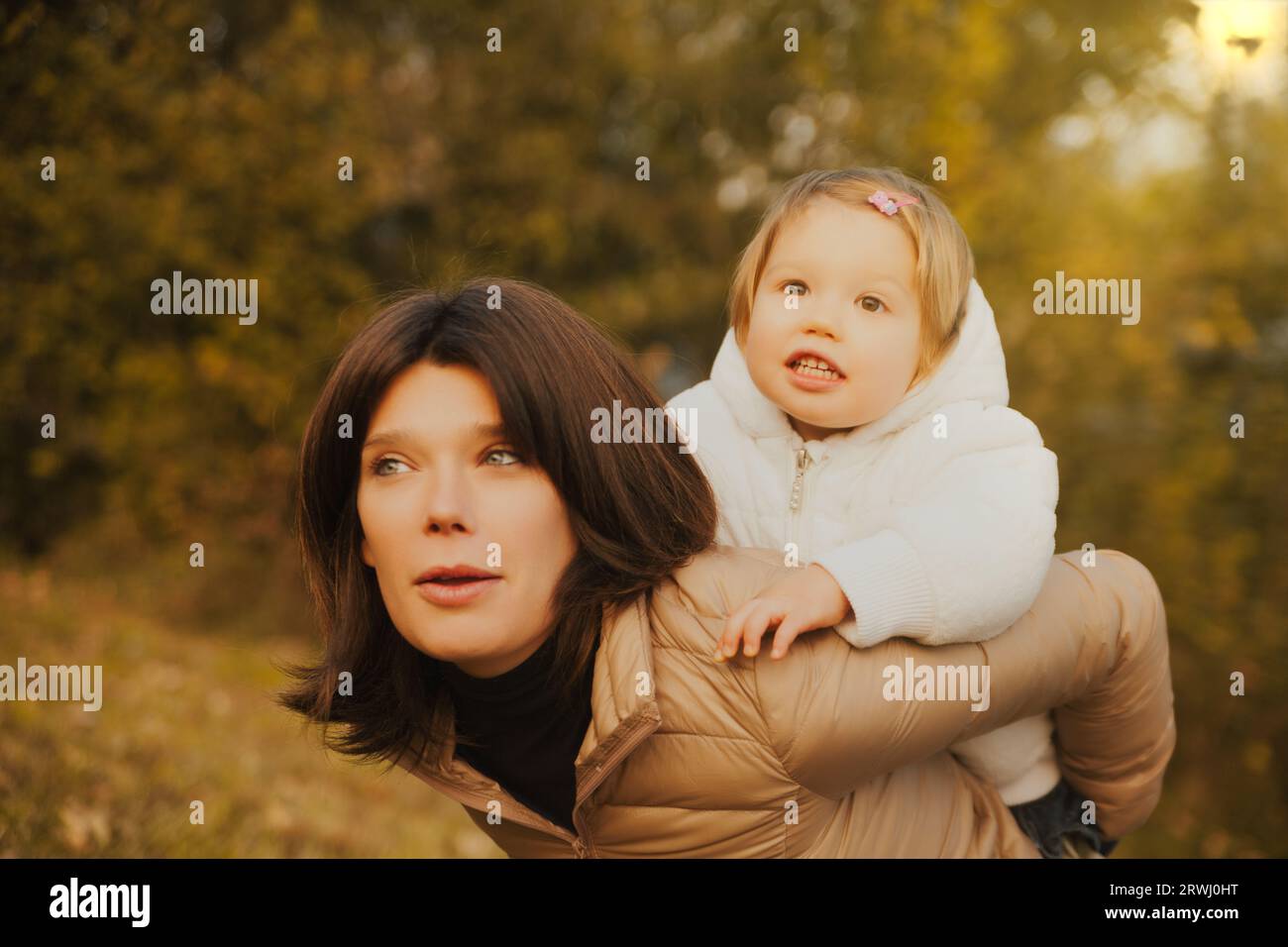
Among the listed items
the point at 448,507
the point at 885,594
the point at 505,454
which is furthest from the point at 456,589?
the point at 885,594

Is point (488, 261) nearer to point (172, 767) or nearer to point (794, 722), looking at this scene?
point (172, 767)

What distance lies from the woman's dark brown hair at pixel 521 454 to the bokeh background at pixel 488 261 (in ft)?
5.73

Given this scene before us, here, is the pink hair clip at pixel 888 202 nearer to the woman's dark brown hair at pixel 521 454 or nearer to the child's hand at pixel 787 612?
the woman's dark brown hair at pixel 521 454

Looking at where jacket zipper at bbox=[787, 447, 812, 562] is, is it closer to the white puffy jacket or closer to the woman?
the white puffy jacket

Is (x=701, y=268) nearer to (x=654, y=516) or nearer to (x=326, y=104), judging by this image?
(x=326, y=104)

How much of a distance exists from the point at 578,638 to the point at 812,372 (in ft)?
2.02

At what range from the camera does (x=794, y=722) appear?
1828 millimetres

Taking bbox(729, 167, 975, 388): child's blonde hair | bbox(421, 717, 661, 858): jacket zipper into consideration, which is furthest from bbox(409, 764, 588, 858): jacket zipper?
bbox(729, 167, 975, 388): child's blonde hair

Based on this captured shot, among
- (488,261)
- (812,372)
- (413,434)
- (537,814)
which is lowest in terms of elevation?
(537,814)

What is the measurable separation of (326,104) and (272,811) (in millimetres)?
4941

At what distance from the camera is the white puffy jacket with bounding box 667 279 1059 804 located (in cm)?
187

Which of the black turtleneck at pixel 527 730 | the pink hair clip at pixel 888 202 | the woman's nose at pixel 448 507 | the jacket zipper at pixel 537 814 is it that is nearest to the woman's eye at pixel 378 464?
the woman's nose at pixel 448 507

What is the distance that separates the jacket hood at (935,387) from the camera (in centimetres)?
213

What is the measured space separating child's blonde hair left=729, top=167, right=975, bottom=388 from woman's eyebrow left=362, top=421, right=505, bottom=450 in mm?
631
